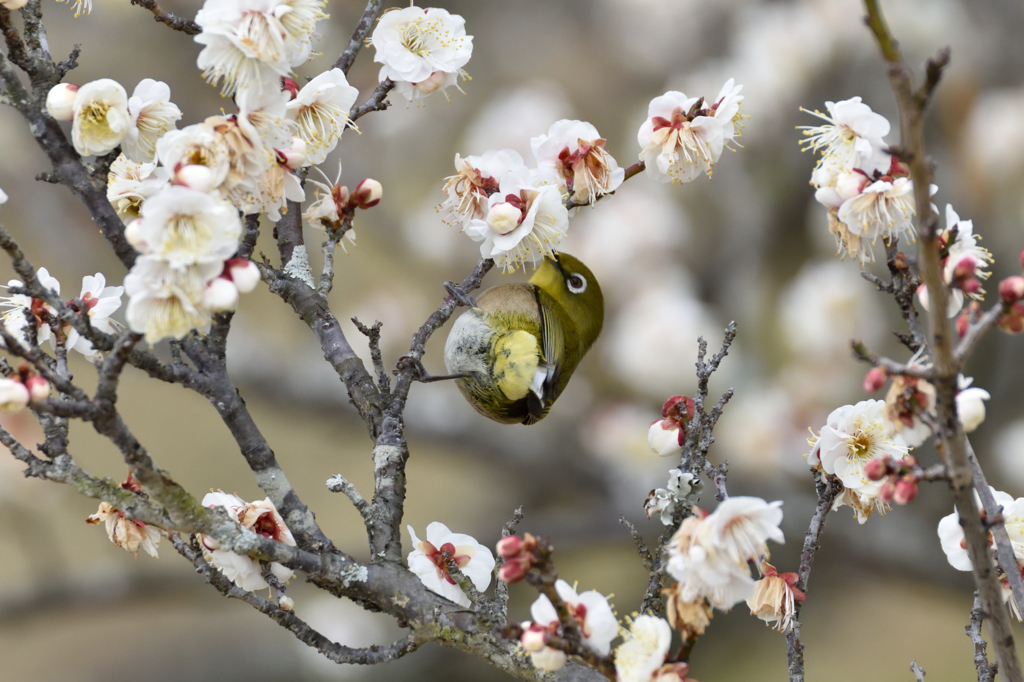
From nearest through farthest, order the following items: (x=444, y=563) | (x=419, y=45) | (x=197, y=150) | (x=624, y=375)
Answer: (x=197, y=150), (x=444, y=563), (x=419, y=45), (x=624, y=375)

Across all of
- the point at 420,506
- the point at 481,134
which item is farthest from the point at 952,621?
the point at 481,134

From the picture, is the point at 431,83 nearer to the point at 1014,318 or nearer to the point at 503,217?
the point at 503,217

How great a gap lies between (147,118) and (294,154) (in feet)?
0.57

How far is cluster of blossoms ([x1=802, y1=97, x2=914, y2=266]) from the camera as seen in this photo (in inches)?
30.2

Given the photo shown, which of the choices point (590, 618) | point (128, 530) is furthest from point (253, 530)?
point (590, 618)

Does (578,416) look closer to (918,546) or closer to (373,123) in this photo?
(918,546)

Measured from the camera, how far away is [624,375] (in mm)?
3078

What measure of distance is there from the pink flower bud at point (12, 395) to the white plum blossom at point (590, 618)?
0.47 metres

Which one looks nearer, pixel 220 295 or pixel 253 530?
pixel 220 295

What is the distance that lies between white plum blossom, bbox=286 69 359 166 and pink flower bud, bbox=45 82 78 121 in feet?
0.69

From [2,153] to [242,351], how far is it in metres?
1.70

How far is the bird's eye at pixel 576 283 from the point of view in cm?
186

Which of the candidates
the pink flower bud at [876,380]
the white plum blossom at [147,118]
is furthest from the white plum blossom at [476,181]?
the pink flower bud at [876,380]

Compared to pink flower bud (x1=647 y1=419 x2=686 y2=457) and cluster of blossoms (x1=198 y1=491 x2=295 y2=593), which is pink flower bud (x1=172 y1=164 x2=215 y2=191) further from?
pink flower bud (x1=647 y1=419 x2=686 y2=457)
